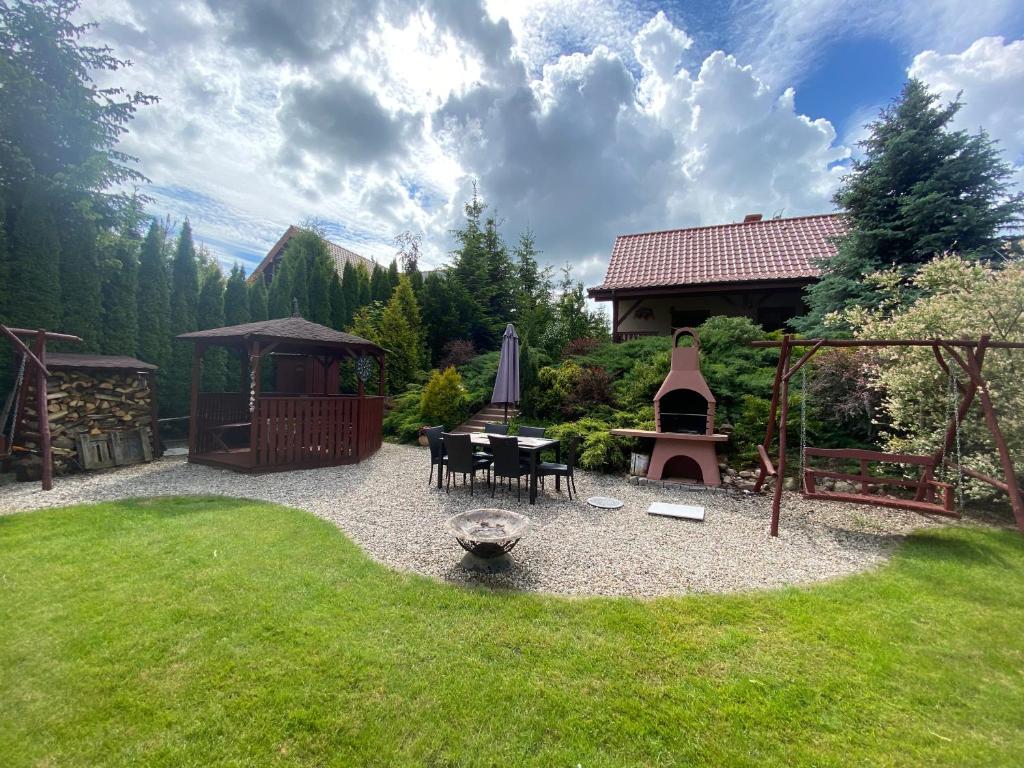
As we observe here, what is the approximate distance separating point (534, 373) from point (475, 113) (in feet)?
23.2

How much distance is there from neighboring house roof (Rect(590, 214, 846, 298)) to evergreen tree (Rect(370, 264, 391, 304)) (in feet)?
25.2

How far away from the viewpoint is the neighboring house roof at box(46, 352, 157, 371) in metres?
6.36

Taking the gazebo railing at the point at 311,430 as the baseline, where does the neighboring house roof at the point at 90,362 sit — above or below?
above

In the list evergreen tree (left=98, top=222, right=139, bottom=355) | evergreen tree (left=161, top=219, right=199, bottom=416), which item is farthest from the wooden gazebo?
evergreen tree (left=98, top=222, right=139, bottom=355)

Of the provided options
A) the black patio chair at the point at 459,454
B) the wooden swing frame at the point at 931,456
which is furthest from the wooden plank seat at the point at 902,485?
the black patio chair at the point at 459,454

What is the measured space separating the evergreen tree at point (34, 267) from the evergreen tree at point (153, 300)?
1.52m

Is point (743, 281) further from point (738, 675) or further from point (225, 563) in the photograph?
point (225, 563)

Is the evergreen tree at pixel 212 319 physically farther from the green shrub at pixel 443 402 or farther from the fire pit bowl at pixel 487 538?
the fire pit bowl at pixel 487 538

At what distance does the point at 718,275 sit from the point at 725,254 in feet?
5.01

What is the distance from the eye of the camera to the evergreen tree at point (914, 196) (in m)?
7.35

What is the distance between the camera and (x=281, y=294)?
41.0 ft

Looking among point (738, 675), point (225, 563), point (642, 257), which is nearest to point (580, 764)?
point (738, 675)

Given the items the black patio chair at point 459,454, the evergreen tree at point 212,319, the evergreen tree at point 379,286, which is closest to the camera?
the black patio chair at point 459,454

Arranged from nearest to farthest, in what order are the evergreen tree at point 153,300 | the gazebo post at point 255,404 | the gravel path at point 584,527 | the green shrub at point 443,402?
the gravel path at point 584,527
the gazebo post at point 255,404
the evergreen tree at point 153,300
the green shrub at point 443,402
